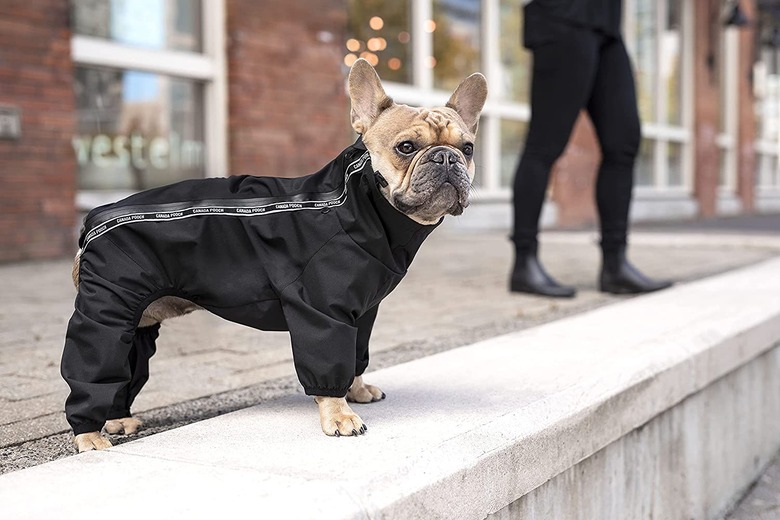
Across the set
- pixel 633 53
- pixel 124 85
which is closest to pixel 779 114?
pixel 633 53

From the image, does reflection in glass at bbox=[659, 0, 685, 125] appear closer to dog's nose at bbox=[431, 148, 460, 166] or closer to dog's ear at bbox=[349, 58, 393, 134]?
dog's ear at bbox=[349, 58, 393, 134]

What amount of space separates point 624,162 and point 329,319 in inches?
114

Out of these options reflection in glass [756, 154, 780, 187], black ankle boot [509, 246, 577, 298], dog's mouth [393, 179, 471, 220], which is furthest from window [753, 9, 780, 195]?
dog's mouth [393, 179, 471, 220]

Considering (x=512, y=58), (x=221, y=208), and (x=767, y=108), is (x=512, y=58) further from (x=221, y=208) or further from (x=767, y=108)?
(x=767, y=108)

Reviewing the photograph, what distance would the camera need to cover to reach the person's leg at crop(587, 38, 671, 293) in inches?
168

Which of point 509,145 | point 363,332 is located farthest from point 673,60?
point 363,332

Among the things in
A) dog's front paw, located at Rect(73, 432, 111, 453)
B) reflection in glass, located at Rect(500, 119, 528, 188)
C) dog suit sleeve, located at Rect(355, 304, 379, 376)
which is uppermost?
reflection in glass, located at Rect(500, 119, 528, 188)

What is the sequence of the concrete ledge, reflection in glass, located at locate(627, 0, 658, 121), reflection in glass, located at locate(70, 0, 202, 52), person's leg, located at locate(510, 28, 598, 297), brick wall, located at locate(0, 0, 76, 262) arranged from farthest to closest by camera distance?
reflection in glass, located at locate(627, 0, 658, 121), reflection in glass, located at locate(70, 0, 202, 52), brick wall, located at locate(0, 0, 76, 262), person's leg, located at locate(510, 28, 598, 297), the concrete ledge

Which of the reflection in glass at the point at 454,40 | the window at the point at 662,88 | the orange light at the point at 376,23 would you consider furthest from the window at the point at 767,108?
the orange light at the point at 376,23

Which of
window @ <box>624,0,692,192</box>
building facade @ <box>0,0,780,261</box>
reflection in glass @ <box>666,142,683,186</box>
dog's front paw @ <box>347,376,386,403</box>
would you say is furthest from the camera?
reflection in glass @ <box>666,142,683,186</box>

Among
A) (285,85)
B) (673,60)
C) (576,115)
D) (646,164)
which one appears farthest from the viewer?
(673,60)

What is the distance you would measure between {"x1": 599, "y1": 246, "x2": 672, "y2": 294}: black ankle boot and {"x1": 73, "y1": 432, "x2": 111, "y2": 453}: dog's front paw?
9.83ft

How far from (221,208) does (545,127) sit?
2.64 meters

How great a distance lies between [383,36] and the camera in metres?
9.17
